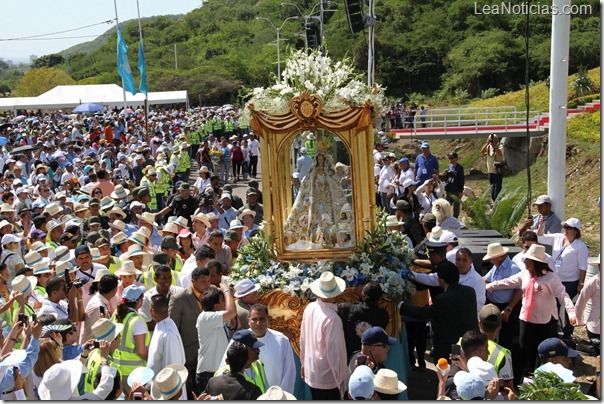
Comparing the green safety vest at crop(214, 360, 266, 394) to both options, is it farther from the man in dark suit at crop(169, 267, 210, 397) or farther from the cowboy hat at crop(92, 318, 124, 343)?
the man in dark suit at crop(169, 267, 210, 397)

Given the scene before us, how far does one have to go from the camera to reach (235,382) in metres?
5.77

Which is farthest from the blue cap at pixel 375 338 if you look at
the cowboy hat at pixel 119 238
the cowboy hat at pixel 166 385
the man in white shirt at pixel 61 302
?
the cowboy hat at pixel 119 238

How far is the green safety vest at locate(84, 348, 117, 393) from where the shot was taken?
595 cm

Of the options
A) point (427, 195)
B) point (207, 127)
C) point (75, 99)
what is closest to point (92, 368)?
point (427, 195)

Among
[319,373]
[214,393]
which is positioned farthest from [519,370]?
[214,393]

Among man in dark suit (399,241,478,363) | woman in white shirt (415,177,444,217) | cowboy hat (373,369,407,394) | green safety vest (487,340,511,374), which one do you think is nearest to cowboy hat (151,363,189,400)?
cowboy hat (373,369,407,394)

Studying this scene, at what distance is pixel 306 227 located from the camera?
9.47 m

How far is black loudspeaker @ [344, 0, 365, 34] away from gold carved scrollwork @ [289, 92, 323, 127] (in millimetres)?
9722

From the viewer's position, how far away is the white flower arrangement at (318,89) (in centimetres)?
898

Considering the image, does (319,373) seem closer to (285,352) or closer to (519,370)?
(285,352)

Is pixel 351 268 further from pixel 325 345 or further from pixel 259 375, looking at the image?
pixel 259 375

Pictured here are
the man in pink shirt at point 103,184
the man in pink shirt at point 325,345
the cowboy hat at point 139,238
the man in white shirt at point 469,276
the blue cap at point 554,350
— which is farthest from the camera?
the man in pink shirt at point 103,184

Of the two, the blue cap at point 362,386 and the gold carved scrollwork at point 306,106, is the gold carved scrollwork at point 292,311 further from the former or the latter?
the blue cap at point 362,386

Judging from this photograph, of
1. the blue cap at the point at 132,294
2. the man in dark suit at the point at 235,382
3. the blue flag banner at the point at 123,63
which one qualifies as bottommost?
the man in dark suit at the point at 235,382
